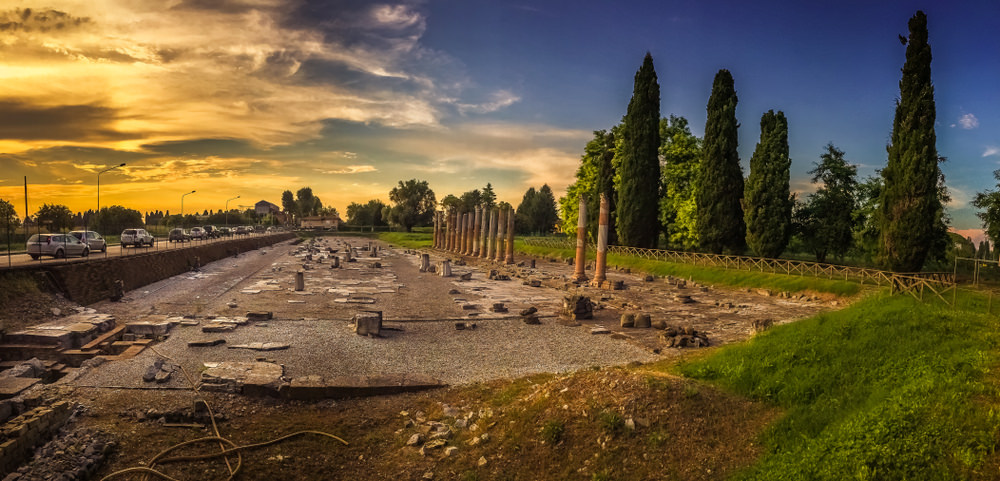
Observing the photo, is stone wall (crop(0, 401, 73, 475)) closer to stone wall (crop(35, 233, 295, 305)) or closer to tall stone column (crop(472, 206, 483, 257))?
stone wall (crop(35, 233, 295, 305))

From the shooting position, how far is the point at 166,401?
1005cm

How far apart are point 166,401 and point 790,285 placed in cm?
2844

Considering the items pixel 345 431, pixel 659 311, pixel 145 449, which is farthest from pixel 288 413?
pixel 659 311

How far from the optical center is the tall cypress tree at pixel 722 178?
36719mm

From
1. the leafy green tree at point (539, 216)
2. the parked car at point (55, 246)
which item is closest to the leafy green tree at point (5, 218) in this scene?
the parked car at point (55, 246)

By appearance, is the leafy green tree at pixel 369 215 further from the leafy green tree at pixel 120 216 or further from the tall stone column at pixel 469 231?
the tall stone column at pixel 469 231

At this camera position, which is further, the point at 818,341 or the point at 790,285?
the point at 790,285

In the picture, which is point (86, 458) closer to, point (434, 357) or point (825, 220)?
point (434, 357)

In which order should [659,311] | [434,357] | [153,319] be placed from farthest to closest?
[659,311] < [153,319] < [434,357]

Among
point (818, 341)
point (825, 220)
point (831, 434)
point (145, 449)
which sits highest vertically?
point (825, 220)

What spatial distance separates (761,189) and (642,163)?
35.3 feet

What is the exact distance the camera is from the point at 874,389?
26.7 ft

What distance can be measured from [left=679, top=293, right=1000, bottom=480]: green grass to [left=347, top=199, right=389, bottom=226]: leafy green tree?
131549 mm

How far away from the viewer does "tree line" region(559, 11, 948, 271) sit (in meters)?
26.2
